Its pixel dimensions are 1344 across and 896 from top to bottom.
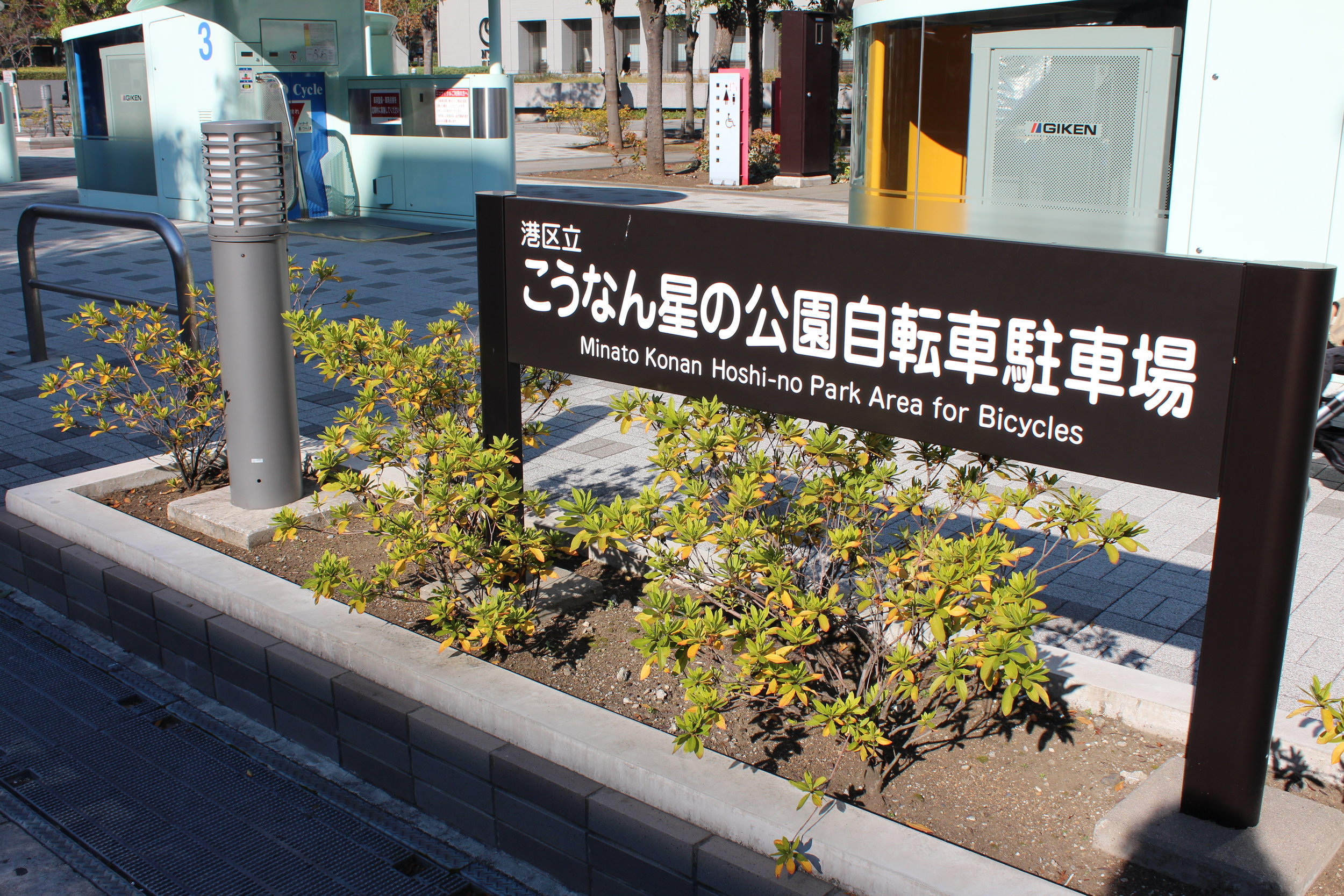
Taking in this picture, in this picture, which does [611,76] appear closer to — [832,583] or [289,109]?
[289,109]

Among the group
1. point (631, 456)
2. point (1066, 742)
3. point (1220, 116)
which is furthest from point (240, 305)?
point (1220, 116)

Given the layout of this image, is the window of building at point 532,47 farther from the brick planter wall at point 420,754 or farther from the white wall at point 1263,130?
the brick planter wall at point 420,754

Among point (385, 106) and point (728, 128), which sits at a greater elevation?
point (385, 106)

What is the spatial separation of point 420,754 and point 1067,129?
18.6 ft

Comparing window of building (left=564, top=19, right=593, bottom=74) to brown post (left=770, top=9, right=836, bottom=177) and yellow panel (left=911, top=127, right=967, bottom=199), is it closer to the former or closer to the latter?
brown post (left=770, top=9, right=836, bottom=177)

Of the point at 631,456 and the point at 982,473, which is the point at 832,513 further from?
the point at 631,456

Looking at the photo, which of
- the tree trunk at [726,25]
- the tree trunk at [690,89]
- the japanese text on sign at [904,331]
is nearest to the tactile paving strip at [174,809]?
the japanese text on sign at [904,331]

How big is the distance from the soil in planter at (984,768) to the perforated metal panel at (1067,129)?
4.71 metres

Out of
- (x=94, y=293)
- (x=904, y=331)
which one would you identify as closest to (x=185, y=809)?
(x=904, y=331)

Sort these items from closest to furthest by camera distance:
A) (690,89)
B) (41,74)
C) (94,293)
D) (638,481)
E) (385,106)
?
(638,481), (94,293), (385,106), (690,89), (41,74)

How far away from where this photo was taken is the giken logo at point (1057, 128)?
7001mm

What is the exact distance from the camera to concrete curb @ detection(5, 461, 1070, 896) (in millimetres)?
2502

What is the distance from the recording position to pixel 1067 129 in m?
7.12

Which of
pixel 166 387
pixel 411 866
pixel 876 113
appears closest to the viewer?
pixel 411 866
